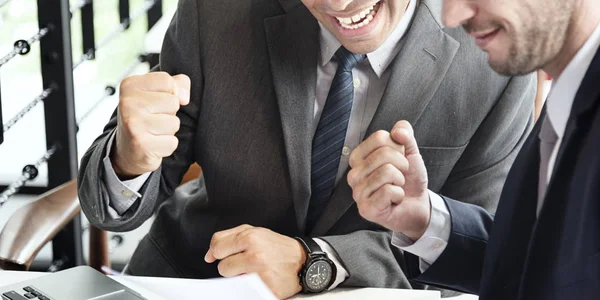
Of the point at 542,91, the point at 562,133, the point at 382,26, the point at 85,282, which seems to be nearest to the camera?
the point at 562,133

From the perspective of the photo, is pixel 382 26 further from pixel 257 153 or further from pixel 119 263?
pixel 119 263

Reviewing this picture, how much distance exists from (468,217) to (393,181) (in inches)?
7.8

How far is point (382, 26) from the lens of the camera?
1484 mm

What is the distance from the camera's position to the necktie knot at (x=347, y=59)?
1545 mm

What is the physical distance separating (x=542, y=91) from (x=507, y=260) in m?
0.79

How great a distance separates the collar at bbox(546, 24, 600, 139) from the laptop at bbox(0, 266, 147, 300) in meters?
0.62

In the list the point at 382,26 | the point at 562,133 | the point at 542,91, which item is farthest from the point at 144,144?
the point at 542,91

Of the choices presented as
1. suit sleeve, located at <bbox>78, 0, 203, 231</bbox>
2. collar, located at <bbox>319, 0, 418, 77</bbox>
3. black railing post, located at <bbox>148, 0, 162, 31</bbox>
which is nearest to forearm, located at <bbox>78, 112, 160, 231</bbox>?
suit sleeve, located at <bbox>78, 0, 203, 231</bbox>

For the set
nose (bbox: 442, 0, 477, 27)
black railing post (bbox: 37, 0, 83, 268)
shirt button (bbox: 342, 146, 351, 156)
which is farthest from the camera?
black railing post (bbox: 37, 0, 83, 268)

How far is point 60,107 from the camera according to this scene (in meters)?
2.13

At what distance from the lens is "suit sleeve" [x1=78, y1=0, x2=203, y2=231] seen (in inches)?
58.4

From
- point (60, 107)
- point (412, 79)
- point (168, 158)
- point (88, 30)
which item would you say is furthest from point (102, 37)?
point (412, 79)

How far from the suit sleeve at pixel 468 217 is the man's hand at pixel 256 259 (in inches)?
4.2

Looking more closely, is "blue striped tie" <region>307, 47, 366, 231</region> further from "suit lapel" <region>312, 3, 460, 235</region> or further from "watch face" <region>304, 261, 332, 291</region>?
"watch face" <region>304, 261, 332, 291</region>
